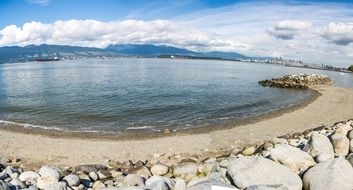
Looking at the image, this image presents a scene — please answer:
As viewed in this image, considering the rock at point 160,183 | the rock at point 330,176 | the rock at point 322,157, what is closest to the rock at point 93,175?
the rock at point 160,183

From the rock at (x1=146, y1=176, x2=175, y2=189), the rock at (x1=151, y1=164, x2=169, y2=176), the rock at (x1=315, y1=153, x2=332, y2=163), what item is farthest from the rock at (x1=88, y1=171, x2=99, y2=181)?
the rock at (x1=315, y1=153, x2=332, y2=163)

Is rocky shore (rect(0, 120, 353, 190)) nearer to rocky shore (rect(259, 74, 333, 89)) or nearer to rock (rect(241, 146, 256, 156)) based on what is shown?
rock (rect(241, 146, 256, 156))

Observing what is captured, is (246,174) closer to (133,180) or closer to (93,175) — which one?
(133,180)

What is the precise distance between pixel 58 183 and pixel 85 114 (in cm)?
2411

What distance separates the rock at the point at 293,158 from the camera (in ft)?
45.8

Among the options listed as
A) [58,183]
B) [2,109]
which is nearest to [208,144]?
[58,183]

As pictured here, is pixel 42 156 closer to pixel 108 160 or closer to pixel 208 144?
pixel 108 160

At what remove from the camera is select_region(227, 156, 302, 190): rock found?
40.7 ft

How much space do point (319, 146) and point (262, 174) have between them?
4.16 metres

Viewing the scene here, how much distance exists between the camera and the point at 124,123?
33.6 meters

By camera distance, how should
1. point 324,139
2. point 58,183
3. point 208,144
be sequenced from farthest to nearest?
point 208,144 → point 324,139 → point 58,183

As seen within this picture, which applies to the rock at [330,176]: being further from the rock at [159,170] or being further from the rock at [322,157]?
the rock at [159,170]

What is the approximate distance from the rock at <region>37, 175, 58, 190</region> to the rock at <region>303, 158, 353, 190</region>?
31.6 feet

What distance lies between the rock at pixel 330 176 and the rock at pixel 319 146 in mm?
2243
